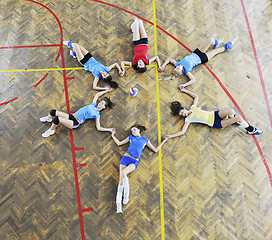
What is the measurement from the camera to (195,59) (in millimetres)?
5320

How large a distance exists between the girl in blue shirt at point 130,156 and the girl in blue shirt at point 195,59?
1540mm

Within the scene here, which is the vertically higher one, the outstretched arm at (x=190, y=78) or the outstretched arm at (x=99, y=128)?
the outstretched arm at (x=99, y=128)

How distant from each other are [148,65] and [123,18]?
1.51 meters

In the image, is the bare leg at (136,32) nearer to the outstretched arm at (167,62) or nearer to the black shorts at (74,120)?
the outstretched arm at (167,62)

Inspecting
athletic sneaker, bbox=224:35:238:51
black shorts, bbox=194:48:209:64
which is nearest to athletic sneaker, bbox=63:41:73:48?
black shorts, bbox=194:48:209:64

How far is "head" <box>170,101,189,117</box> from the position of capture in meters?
4.88

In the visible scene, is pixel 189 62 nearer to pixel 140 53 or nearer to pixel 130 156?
pixel 140 53

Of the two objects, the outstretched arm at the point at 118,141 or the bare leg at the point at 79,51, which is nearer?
the outstretched arm at the point at 118,141

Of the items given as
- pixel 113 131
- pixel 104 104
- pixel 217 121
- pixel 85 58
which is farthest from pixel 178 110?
pixel 85 58

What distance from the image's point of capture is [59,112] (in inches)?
191

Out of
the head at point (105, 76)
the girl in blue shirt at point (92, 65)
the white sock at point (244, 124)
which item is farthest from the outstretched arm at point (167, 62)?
the white sock at point (244, 124)

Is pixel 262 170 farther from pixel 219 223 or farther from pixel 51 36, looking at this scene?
pixel 51 36

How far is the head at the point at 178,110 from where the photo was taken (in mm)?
4875

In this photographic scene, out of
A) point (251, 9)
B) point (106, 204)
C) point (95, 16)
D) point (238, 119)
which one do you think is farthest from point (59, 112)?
point (251, 9)
